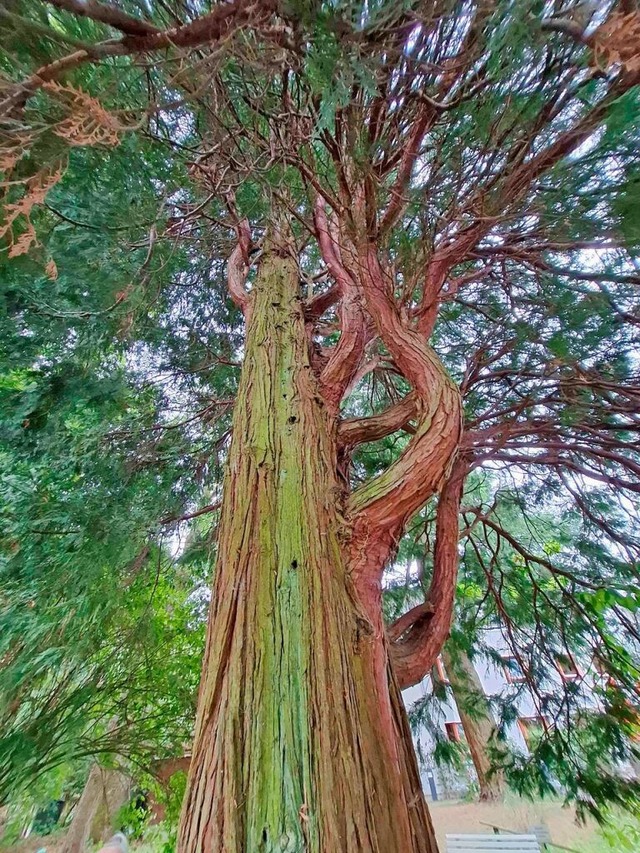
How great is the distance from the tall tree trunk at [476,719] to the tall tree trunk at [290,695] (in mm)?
2082

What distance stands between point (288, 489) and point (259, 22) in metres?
1.48

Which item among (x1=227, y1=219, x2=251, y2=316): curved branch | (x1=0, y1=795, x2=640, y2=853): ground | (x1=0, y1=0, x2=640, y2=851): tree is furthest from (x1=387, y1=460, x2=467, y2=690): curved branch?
(x1=0, y1=795, x2=640, y2=853): ground

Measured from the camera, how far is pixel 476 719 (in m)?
3.03

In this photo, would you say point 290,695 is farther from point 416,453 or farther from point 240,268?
point 240,268

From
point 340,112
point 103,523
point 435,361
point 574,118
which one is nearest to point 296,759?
point 435,361

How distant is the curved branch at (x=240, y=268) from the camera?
2843 millimetres

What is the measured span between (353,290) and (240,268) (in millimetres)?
1183

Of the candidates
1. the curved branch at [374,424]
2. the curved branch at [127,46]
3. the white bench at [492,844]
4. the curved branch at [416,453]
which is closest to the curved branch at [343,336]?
the curved branch at [374,424]

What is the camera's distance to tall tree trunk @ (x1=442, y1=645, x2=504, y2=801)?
9.53 ft

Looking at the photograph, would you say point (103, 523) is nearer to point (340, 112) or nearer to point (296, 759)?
point (296, 759)

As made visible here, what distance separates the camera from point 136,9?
5.18ft

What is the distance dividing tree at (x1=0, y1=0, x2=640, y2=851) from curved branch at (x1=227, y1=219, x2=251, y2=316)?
3 cm

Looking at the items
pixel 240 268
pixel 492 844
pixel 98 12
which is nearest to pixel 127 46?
pixel 98 12

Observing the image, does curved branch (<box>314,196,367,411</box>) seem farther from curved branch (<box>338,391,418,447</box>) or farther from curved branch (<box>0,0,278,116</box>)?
curved branch (<box>0,0,278,116</box>)
